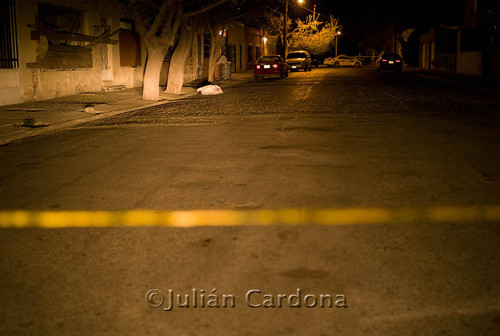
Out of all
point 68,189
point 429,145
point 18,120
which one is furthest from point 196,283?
point 18,120

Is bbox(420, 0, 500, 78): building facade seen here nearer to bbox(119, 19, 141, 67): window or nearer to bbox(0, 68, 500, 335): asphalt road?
bbox(119, 19, 141, 67): window

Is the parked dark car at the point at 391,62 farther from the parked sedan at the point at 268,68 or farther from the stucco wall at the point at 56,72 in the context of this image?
the stucco wall at the point at 56,72

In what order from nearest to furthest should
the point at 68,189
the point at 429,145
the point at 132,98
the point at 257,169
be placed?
the point at 68,189 < the point at 257,169 < the point at 429,145 < the point at 132,98

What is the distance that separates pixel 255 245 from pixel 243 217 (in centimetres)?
84

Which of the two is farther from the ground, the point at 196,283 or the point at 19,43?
the point at 19,43

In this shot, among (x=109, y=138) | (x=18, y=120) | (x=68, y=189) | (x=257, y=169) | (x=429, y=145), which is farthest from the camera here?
(x=18, y=120)

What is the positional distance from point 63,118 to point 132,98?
6914mm

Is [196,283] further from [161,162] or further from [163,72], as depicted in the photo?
[163,72]

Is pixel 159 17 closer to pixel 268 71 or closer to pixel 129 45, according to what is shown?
pixel 129 45

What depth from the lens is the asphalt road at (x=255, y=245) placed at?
3488mm

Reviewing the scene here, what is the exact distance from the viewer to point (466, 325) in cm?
336

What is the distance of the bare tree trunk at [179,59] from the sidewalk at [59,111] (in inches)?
47.9

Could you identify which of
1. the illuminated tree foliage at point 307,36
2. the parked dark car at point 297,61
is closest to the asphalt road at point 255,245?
the parked dark car at point 297,61

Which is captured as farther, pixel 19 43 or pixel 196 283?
pixel 19 43
